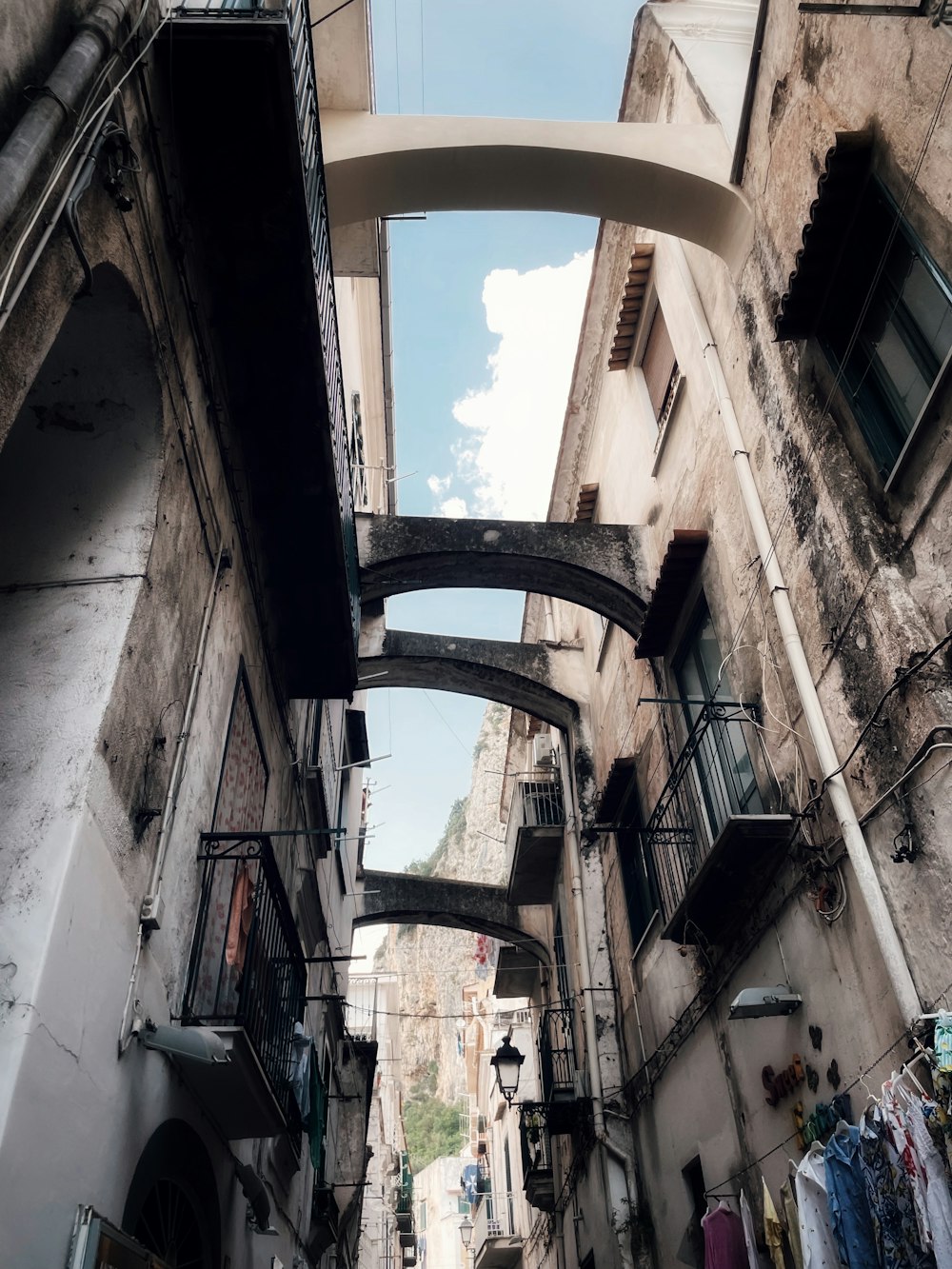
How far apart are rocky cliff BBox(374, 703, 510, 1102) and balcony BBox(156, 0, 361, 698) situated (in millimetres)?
55884

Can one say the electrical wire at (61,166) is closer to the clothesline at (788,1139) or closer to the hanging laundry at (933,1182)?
the hanging laundry at (933,1182)

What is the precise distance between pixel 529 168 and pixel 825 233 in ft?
12.1

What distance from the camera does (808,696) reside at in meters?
6.04

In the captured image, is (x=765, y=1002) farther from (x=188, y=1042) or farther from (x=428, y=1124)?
(x=428, y=1124)

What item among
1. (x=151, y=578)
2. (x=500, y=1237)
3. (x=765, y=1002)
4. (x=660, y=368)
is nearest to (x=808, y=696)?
(x=765, y=1002)

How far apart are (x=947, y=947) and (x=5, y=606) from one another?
471 centimetres

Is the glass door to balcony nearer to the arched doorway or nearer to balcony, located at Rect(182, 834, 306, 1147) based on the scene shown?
balcony, located at Rect(182, 834, 306, 1147)

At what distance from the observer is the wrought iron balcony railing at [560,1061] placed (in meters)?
11.4

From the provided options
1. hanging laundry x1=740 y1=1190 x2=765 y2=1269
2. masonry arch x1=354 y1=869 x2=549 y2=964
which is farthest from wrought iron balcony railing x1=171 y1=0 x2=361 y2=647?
masonry arch x1=354 y1=869 x2=549 y2=964

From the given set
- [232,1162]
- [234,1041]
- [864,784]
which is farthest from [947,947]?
[232,1162]

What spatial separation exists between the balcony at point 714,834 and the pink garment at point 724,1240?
1.87 metres

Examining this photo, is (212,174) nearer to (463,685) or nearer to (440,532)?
(440,532)

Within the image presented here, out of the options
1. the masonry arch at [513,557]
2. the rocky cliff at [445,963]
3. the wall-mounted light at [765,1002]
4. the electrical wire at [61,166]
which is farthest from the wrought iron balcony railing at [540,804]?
the rocky cliff at [445,963]

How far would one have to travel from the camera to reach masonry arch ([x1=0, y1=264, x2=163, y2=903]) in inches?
149
